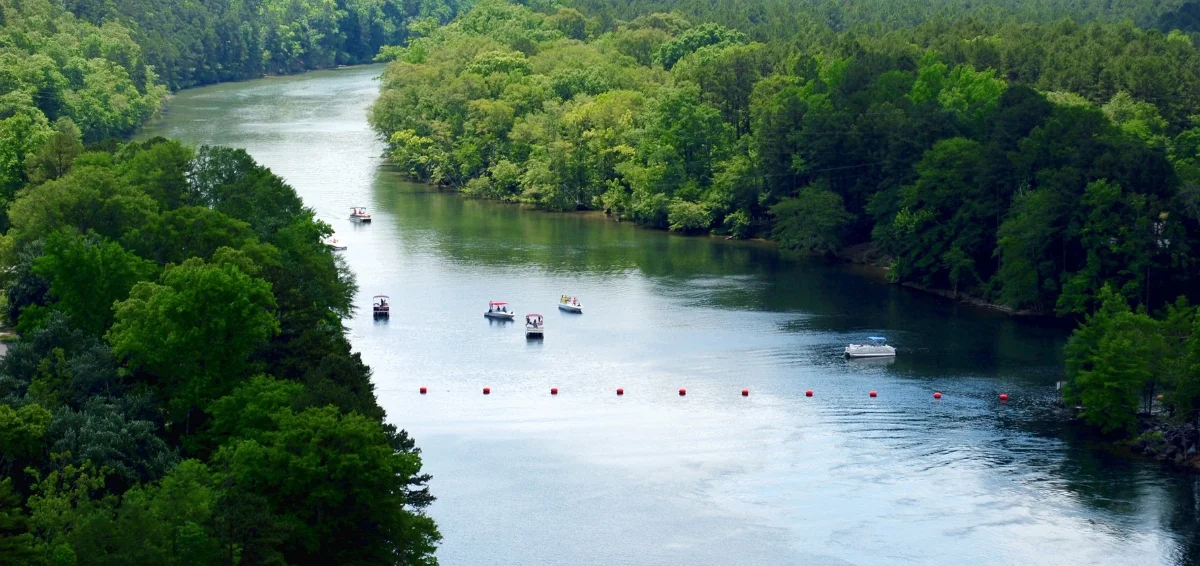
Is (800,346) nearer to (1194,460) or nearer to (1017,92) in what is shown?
(1194,460)

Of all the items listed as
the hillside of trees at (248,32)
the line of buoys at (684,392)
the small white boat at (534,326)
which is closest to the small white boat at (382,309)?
the small white boat at (534,326)

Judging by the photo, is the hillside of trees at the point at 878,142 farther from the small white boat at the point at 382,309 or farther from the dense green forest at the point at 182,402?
the dense green forest at the point at 182,402

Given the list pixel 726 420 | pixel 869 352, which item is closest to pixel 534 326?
pixel 869 352

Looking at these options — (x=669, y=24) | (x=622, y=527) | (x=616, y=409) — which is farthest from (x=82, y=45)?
(x=622, y=527)

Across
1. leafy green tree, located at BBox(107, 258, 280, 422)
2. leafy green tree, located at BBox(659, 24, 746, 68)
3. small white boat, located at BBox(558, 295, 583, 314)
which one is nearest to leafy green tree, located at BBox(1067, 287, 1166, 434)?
small white boat, located at BBox(558, 295, 583, 314)

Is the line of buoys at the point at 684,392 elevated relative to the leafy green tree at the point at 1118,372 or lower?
lower
